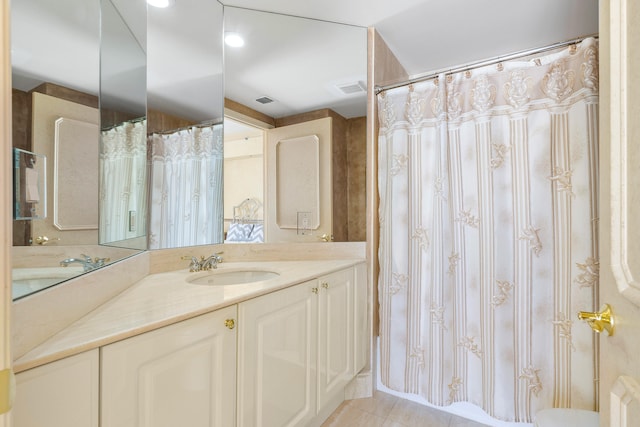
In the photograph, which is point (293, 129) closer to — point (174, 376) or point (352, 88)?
point (352, 88)

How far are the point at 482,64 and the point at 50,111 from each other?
6.26ft

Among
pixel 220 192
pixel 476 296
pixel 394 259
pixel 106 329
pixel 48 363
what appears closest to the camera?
pixel 48 363

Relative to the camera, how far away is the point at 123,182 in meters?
1.29

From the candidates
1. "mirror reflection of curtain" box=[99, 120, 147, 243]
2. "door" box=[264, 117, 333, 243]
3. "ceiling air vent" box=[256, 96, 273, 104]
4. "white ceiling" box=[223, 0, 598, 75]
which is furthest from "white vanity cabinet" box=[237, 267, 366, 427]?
"white ceiling" box=[223, 0, 598, 75]

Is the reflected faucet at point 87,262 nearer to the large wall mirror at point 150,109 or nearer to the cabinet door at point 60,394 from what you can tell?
the large wall mirror at point 150,109

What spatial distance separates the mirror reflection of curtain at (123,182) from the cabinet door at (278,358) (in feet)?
2.07

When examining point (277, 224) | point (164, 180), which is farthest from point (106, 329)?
point (277, 224)

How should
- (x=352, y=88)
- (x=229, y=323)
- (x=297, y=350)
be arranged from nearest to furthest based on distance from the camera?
(x=229, y=323) → (x=297, y=350) → (x=352, y=88)

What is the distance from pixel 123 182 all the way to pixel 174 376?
84 centimetres

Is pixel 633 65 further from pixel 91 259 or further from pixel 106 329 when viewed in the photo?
pixel 91 259

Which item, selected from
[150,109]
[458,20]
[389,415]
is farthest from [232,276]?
[458,20]

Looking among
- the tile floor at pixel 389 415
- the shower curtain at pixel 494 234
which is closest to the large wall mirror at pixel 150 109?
the shower curtain at pixel 494 234

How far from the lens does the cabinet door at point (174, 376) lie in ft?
2.53

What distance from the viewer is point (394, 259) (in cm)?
191
